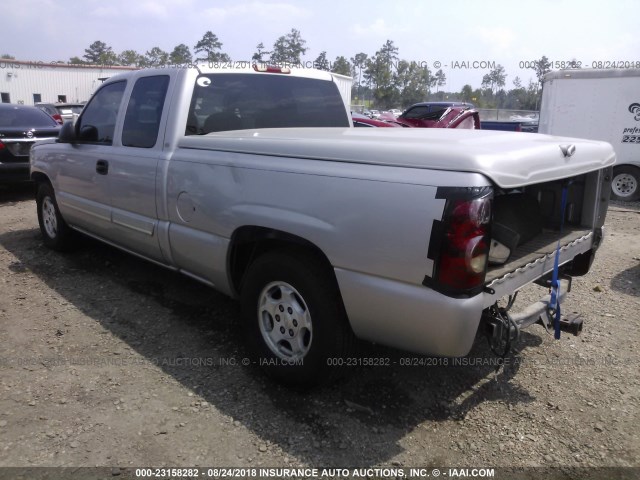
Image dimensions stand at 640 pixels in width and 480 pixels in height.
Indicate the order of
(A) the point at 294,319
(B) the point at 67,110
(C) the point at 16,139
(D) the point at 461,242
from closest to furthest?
(D) the point at 461,242
(A) the point at 294,319
(C) the point at 16,139
(B) the point at 67,110

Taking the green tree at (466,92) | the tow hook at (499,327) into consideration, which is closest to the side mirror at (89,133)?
Answer: the tow hook at (499,327)

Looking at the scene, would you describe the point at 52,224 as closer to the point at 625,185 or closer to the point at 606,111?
the point at 606,111

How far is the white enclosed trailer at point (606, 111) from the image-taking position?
33.9 feet

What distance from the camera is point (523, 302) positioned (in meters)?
4.50

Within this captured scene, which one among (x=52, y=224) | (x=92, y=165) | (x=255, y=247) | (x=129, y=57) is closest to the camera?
(x=255, y=247)

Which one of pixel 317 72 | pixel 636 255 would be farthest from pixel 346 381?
pixel 636 255

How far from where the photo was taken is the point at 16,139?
344 inches

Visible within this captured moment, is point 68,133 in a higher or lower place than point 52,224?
higher

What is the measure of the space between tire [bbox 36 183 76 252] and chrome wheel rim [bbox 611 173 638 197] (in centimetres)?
1010

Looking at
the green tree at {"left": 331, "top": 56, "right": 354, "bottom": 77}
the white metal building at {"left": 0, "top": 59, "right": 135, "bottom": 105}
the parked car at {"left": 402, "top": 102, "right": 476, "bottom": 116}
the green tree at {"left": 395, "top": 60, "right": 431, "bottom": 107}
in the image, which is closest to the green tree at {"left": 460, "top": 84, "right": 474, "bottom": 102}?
the green tree at {"left": 395, "top": 60, "right": 431, "bottom": 107}

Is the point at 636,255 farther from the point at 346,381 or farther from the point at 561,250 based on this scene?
the point at 346,381

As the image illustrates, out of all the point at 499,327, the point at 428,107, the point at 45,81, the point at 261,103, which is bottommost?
the point at 499,327

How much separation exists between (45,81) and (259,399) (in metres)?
44.6

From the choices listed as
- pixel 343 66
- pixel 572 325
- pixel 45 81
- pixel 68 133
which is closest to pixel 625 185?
pixel 572 325
